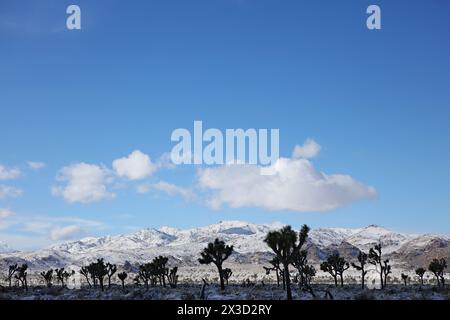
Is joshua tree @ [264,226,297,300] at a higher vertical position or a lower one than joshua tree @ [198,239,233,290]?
A: higher

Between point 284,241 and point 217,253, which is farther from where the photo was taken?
point 217,253

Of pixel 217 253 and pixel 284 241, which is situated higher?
pixel 284 241

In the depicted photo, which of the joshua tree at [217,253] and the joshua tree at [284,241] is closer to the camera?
the joshua tree at [284,241]

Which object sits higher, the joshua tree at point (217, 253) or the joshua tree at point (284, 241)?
the joshua tree at point (284, 241)

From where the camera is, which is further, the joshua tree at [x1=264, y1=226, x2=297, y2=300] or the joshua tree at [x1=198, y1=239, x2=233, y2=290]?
the joshua tree at [x1=198, y1=239, x2=233, y2=290]
